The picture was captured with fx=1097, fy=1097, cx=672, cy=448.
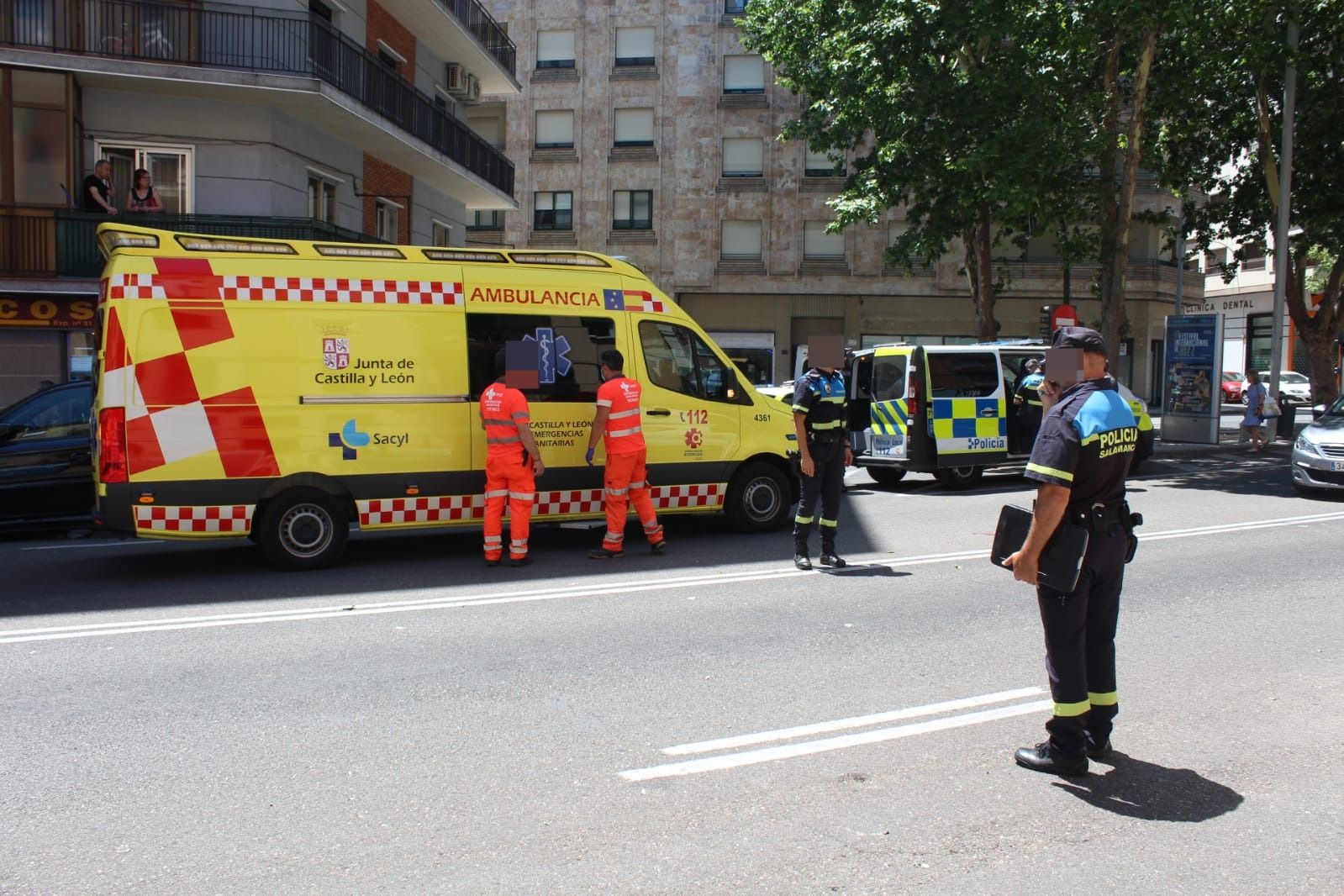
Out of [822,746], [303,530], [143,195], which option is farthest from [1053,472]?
[143,195]

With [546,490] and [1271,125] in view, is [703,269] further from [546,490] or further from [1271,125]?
[546,490]

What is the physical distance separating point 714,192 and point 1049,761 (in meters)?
34.5

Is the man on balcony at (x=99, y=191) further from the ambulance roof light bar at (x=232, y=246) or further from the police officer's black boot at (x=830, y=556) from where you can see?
the police officer's black boot at (x=830, y=556)

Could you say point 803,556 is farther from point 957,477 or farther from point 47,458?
point 47,458

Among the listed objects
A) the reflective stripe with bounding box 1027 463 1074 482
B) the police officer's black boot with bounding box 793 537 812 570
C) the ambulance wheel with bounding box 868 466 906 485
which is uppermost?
the reflective stripe with bounding box 1027 463 1074 482

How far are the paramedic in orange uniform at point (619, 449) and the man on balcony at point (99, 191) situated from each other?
11211 millimetres

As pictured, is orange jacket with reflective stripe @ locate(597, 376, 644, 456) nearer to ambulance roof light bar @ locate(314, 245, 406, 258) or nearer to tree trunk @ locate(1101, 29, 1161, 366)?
ambulance roof light bar @ locate(314, 245, 406, 258)

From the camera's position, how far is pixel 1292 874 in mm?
3523

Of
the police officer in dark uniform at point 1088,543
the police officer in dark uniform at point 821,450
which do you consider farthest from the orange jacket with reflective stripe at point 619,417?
the police officer in dark uniform at point 1088,543

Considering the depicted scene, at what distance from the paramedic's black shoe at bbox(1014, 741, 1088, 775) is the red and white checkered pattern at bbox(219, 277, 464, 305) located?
6.25 meters

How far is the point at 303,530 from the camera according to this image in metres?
8.80

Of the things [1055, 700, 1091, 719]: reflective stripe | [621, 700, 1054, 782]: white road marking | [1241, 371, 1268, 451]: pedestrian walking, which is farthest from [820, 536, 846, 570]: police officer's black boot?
[1241, 371, 1268, 451]: pedestrian walking

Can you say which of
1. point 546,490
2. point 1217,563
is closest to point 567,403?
point 546,490

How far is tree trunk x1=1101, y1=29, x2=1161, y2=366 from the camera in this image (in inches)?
795
